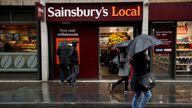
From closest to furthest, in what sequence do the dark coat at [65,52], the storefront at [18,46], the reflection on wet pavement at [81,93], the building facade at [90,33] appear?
the reflection on wet pavement at [81,93], the dark coat at [65,52], the building facade at [90,33], the storefront at [18,46]

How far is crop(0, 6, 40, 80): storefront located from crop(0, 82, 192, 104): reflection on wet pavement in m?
0.94

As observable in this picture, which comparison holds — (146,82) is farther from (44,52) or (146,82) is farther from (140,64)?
(44,52)

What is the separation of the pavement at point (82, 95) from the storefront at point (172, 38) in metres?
0.71

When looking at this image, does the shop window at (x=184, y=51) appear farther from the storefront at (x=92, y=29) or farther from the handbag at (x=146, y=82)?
the handbag at (x=146, y=82)

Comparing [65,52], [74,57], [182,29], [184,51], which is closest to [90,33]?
[65,52]

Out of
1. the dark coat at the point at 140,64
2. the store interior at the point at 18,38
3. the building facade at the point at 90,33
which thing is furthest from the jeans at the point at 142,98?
the store interior at the point at 18,38

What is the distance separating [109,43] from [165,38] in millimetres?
2437

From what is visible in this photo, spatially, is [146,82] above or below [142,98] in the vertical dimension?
above

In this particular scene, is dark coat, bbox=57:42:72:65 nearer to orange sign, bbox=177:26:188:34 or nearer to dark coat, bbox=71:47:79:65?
dark coat, bbox=71:47:79:65

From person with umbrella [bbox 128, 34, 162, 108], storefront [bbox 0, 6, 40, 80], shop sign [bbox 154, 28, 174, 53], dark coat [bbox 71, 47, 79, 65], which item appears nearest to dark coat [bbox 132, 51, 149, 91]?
person with umbrella [bbox 128, 34, 162, 108]

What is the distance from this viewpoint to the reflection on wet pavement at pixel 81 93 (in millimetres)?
9430

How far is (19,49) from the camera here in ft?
45.7

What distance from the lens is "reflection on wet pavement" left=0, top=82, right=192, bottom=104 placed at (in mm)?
9430

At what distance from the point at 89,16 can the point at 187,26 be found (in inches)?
168
